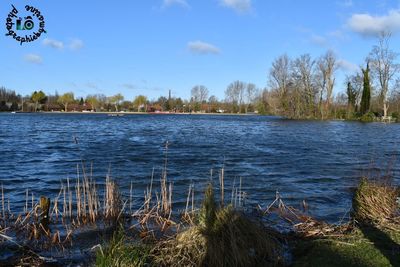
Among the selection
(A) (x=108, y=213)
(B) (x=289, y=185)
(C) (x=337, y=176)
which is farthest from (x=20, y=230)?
(C) (x=337, y=176)

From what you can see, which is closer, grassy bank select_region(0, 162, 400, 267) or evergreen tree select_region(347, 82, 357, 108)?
grassy bank select_region(0, 162, 400, 267)

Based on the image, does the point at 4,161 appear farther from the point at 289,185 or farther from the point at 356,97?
the point at 356,97

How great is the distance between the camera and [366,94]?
7462 cm

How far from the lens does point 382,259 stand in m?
6.99

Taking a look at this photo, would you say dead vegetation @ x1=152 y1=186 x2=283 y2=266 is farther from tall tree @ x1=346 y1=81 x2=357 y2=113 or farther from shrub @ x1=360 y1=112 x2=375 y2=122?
tall tree @ x1=346 y1=81 x2=357 y2=113

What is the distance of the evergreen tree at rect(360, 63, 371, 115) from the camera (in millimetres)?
74188

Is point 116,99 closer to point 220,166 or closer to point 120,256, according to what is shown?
point 220,166

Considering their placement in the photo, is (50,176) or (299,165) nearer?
(50,176)

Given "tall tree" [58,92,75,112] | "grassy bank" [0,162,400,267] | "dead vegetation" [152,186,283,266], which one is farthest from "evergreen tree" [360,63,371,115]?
"tall tree" [58,92,75,112]

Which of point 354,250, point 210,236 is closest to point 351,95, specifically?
point 354,250

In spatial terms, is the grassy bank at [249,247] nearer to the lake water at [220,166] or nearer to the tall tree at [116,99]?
the lake water at [220,166]

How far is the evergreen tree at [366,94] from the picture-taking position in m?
74.2

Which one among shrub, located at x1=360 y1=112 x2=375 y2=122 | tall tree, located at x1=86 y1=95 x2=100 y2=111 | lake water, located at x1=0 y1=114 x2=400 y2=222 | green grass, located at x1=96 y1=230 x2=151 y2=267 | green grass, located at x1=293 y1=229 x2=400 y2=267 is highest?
tall tree, located at x1=86 y1=95 x2=100 y2=111

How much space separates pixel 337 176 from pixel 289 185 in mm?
3332
